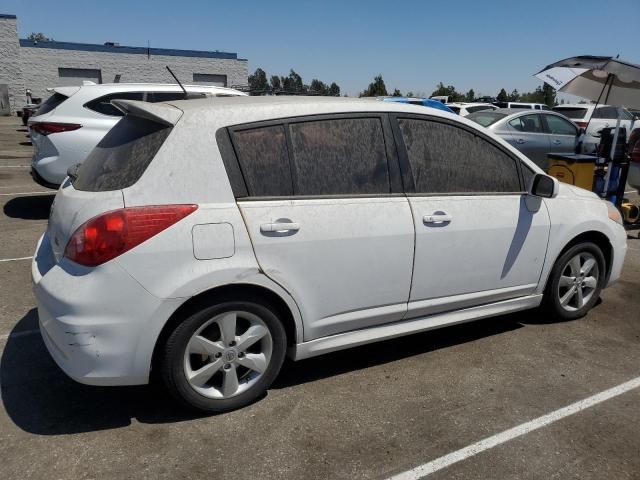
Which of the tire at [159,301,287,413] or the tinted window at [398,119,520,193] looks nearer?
the tire at [159,301,287,413]

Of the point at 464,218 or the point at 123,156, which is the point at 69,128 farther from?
the point at 464,218

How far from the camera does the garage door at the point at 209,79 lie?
44.1 metres

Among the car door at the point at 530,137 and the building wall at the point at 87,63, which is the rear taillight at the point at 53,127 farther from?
the building wall at the point at 87,63

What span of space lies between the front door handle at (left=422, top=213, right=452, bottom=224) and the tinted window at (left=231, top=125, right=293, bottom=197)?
917 mm

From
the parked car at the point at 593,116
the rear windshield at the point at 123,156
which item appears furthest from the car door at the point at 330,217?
the parked car at the point at 593,116

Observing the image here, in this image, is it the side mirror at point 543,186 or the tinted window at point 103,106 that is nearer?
the side mirror at point 543,186

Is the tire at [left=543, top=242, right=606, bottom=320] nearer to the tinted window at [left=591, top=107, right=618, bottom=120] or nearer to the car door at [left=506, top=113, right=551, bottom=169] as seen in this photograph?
the car door at [left=506, top=113, right=551, bottom=169]

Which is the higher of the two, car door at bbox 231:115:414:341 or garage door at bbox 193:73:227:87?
garage door at bbox 193:73:227:87

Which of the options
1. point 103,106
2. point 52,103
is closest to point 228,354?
point 103,106

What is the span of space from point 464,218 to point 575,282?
4.83ft

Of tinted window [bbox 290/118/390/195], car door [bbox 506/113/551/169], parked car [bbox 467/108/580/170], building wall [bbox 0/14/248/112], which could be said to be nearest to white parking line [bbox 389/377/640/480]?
tinted window [bbox 290/118/390/195]

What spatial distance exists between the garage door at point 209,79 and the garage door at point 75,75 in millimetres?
7209

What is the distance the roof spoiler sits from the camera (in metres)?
2.99

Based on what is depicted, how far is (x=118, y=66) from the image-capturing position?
41.8 meters
